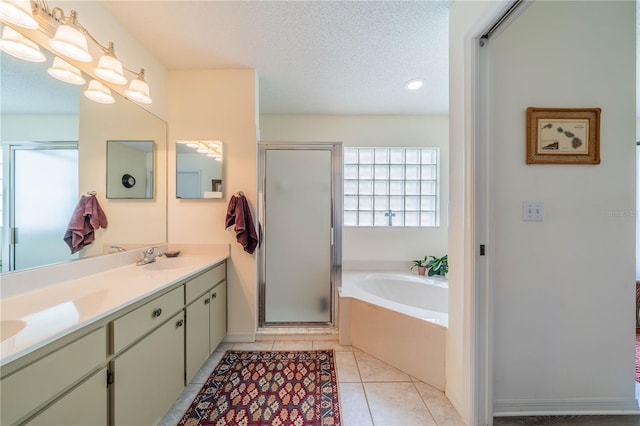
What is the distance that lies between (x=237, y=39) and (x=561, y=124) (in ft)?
7.28

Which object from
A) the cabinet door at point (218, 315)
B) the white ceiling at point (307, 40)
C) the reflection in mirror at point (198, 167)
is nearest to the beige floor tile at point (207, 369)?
the cabinet door at point (218, 315)

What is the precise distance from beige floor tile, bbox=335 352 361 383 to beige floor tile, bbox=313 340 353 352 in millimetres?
56

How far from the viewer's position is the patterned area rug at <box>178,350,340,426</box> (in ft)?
4.44

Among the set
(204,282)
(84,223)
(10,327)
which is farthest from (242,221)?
(10,327)

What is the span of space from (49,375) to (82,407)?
0.21 meters

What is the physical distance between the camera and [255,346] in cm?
206

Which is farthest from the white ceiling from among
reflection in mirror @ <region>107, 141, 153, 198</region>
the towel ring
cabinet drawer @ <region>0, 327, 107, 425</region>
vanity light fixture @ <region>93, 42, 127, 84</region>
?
cabinet drawer @ <region>0, 327, 107, 425</region>

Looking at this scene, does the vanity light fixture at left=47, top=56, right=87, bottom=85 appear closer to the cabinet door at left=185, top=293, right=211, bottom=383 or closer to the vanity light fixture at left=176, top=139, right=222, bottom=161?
the vanity light fixture at left=176, top=139, right=222, bottom=161

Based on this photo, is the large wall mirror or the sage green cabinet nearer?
the large wall mirror

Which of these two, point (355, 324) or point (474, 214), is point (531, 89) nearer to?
point (474, 214)

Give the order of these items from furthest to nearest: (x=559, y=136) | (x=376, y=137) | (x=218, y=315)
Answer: (x=376, y=137) < (x=218, y=315) < (x=559, y=136)

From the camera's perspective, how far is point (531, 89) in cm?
137

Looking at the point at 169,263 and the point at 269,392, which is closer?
the point at 269,392

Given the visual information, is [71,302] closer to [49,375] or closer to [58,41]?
[49,375]
